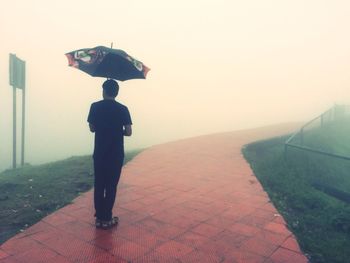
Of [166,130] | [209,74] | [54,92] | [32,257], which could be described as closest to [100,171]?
[32,257]

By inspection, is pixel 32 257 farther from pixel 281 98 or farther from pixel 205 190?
pixel 281 98

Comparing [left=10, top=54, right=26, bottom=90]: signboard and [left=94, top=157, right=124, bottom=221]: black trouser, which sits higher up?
[left=10, top=54, right=26, bottom=90]: signboard

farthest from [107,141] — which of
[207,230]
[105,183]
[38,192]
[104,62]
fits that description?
[38,192]

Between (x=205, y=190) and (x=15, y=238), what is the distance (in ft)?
11.5

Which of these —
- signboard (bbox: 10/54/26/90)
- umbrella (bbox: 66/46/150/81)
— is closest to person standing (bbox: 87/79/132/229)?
umbrella (bbox: 66/46/150/81)

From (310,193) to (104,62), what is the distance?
462 centimetres

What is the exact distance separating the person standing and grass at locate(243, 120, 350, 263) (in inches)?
97.1

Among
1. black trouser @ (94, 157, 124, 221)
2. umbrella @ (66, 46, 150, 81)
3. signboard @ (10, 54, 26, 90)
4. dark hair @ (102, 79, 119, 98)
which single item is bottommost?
black trouser @ (94, 157, 124, 221)

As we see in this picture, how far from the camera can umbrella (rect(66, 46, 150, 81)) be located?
174 inches

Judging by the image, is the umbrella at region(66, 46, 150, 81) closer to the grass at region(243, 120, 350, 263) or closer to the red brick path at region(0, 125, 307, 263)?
the red brick path at region(0, 125, 307, 263)

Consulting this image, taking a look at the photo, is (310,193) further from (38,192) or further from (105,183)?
(38,192)

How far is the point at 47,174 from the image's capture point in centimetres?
765

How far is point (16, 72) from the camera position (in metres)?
10.1

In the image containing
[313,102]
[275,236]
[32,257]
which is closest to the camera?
[32,257]
